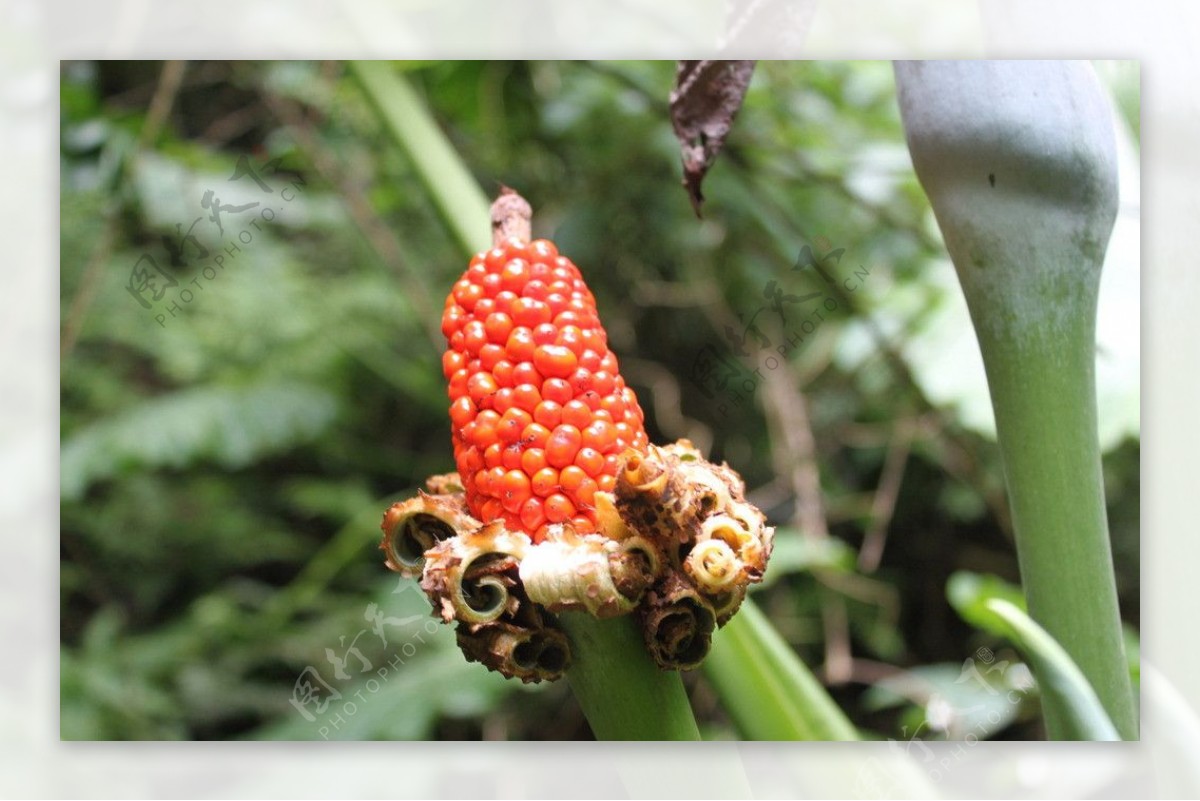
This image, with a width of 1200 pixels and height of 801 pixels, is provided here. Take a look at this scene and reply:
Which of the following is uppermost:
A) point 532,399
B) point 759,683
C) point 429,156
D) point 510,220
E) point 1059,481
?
point 429,156

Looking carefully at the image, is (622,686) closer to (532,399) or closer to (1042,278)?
(532,399)

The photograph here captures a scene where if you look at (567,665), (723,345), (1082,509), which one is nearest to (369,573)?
(723,345)

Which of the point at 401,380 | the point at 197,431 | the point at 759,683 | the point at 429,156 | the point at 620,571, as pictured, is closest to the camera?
the point at 620,571

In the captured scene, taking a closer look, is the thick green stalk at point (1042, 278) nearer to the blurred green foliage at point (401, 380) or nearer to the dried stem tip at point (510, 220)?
the dried stem tip at point (510, 220)

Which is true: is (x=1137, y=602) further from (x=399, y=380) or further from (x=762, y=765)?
(x=399, y=380)

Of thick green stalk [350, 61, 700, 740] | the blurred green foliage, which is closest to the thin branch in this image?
the blurred green foliage

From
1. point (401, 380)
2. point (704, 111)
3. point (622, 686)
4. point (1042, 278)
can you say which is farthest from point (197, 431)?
point (1042, 278)
